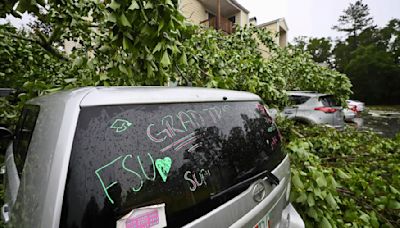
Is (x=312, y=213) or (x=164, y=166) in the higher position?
(x=164, y=166)

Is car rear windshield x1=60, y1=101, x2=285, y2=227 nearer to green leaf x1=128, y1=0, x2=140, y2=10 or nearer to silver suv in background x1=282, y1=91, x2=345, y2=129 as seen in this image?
green leaf x1=128, y1=0, x2=140, y2=10

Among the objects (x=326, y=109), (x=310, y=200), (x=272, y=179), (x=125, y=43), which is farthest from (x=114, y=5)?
(x=326, y=109)

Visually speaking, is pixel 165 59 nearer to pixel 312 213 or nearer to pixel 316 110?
pixel 312 213

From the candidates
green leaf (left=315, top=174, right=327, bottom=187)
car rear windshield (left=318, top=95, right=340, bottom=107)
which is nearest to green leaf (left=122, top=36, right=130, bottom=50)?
green leaf (left=315, top=174, right=327, bottom=187)

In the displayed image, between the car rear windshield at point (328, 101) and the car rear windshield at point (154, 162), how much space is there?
618 cm

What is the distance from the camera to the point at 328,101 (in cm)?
668

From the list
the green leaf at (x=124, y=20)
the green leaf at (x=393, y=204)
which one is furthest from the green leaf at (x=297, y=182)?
the green leaf at (x=124, y=20)

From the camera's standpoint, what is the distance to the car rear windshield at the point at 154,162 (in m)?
0.81

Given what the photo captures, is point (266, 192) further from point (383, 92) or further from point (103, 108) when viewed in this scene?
point (383, 92)

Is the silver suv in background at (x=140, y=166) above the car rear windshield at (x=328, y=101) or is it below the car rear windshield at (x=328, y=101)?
above

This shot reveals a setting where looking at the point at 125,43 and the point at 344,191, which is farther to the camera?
the point at 344,191

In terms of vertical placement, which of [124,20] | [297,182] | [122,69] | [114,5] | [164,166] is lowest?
[297,182]

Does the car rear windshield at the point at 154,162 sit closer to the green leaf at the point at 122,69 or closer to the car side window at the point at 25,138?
the car side window at the point at 25,138

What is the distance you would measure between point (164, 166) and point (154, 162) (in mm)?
54
